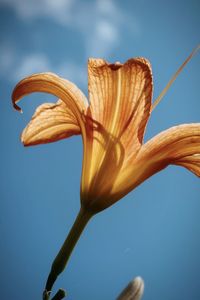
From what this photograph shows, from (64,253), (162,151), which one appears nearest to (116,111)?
(162,151)

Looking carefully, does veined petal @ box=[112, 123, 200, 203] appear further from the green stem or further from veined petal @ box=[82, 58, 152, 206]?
the green stem

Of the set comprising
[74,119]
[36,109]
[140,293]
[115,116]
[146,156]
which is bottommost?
[140,293]

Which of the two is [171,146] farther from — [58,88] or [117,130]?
[58,88]

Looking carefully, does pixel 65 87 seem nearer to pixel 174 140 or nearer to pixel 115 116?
pixel 115 116

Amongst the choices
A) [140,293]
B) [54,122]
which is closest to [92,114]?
[54,122]

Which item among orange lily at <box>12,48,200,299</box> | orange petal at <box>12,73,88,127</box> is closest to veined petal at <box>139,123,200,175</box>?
orange lily at <box>12,48,200,299</box>

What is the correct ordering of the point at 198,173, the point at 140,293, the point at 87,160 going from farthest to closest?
the point at 198,173
the point at 87,160
the point at 140,293
